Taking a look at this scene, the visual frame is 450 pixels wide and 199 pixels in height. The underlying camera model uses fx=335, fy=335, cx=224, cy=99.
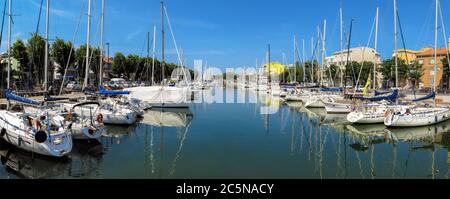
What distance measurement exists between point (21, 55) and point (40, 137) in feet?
137

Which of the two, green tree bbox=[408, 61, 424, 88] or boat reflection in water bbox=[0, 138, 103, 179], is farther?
green tree bbox=[408, 61, 424, 88]

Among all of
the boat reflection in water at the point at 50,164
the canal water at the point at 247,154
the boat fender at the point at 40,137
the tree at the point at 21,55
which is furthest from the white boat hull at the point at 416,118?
the tree at the point at 21,55

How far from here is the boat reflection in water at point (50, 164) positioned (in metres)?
14.9

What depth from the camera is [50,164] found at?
53.1ft

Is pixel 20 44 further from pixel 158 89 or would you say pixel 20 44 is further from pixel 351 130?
pixel 351 130

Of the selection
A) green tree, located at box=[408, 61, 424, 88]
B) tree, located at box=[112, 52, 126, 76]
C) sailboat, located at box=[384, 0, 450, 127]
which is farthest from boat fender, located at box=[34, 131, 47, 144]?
green tree, located at box=[408, 61, 424, 88]

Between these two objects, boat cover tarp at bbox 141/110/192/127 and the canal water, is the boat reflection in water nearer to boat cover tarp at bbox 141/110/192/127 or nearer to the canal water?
the canal water

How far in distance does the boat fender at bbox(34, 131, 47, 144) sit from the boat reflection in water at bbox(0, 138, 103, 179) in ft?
3.44

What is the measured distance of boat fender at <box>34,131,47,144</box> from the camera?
16188 millimetres

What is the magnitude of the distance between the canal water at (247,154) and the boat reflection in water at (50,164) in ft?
0.13

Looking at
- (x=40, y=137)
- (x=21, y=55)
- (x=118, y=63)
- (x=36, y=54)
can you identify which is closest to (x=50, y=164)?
(x=40, y=137)

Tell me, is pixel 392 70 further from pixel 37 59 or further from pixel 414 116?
pixel 37 59
